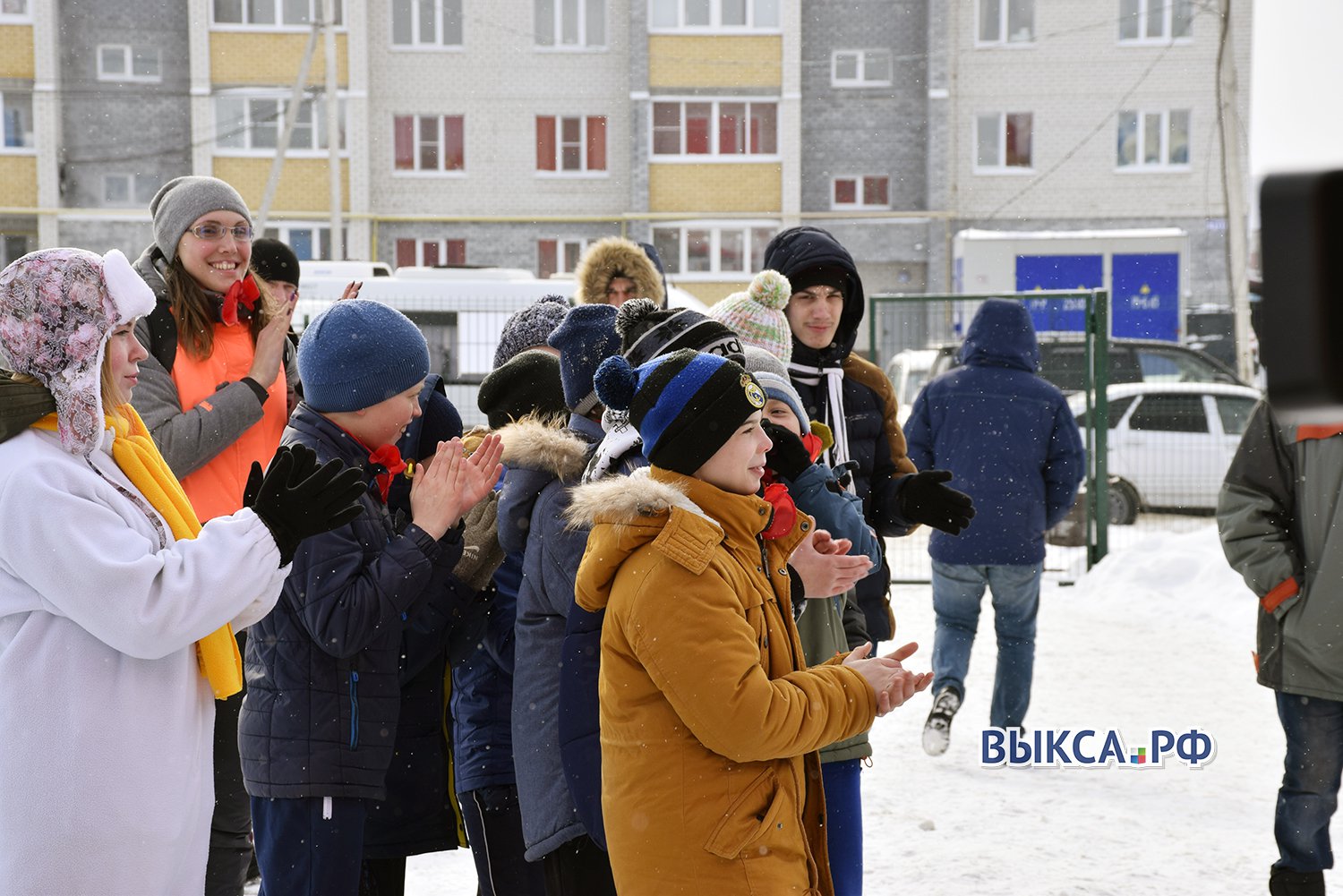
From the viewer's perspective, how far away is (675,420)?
8.36 ft

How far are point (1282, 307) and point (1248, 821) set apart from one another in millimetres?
4732

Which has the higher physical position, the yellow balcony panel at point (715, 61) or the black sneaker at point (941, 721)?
the yellow balcony panel at point (715, 61)

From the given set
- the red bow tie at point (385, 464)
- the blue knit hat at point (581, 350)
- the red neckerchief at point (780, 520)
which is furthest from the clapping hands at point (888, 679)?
the red bow tie at point (385, 464)

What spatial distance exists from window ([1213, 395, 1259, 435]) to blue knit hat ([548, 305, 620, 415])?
36.8 ft

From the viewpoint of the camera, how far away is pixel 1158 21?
1309 inches

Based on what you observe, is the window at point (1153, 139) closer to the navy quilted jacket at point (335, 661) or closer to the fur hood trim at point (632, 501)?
the navy quilted jacket at point (335, 661)

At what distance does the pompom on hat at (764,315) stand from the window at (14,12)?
33.6 meters

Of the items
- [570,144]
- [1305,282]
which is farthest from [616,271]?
[570,144]

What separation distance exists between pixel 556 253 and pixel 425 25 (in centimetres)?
618

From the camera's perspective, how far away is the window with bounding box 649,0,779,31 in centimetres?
3281

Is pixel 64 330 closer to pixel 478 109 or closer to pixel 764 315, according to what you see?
pixel 764 315

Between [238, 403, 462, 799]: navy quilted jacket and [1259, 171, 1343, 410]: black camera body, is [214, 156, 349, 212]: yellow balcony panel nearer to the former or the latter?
[238, 403, 462, 799]: navy quilted jacket

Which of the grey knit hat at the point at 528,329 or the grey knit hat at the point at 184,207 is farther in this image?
the grey knit hat at the point at 184,207

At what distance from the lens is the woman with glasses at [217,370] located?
3.70 m
